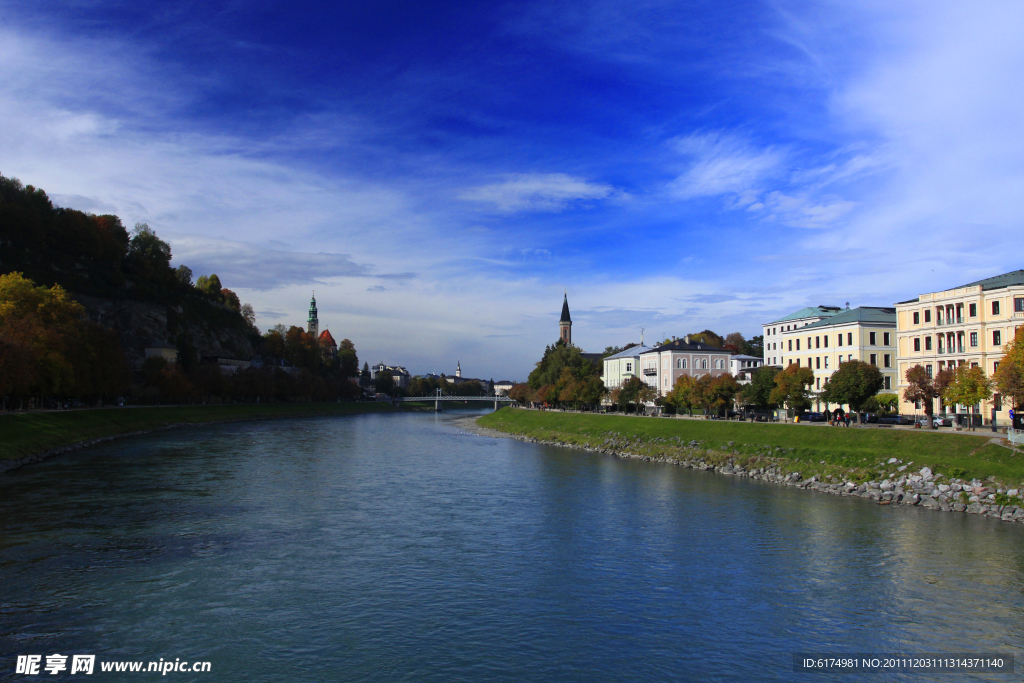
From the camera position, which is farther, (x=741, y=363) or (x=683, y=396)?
(x=741, y=363)

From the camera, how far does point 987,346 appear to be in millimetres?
50188

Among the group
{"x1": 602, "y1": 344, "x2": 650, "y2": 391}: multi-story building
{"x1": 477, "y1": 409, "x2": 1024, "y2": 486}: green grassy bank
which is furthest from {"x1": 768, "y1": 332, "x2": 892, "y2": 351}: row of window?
{"x1": 602, "y1": 344, "x2": 650, "y2": 391}: multi-story building

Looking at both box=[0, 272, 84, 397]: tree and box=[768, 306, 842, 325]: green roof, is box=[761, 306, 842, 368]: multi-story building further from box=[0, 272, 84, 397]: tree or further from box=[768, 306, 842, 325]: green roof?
box=[0, 272, 84, 397]: tree

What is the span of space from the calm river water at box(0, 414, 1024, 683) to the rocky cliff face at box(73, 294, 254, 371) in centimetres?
8132

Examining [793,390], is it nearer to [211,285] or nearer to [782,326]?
[782,326]

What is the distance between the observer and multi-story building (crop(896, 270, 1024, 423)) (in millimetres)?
48531

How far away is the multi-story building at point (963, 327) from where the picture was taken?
1911 inches

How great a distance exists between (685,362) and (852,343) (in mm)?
28510

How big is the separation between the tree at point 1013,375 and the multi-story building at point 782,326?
42.6 metres

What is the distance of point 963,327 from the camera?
5250cm

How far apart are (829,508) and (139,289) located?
430 ft

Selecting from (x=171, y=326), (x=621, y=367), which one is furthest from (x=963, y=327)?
(x=171, y=326)

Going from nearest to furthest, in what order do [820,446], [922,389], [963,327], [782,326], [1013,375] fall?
[1013,375] < [820,446] < [922,389] < [963,327] < [782,326]

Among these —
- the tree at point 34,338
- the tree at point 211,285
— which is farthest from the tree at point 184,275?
the tree at point 34,338
